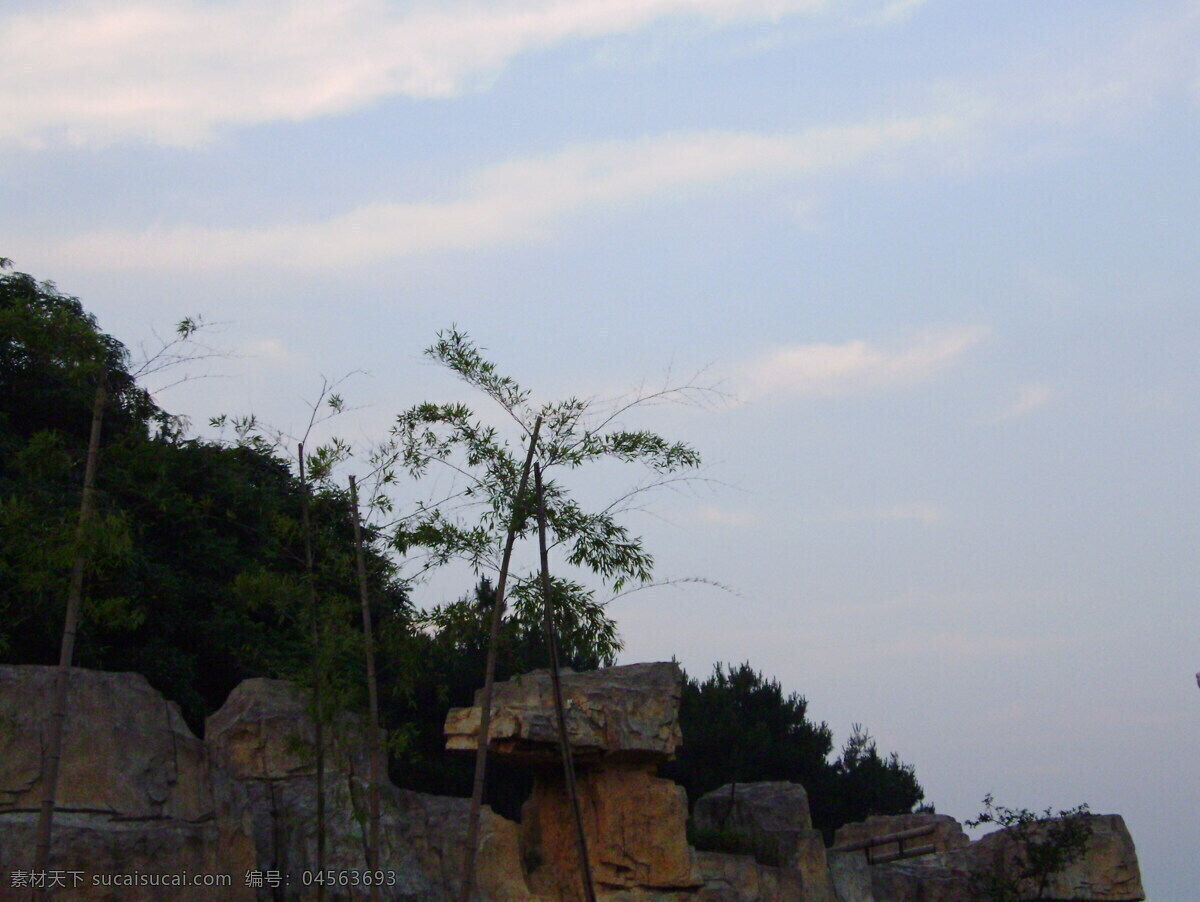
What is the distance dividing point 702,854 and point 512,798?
1037 centimetres

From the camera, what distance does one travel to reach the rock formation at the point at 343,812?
986 centimetres

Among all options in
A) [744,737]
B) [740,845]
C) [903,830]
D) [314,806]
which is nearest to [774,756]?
[744,737]

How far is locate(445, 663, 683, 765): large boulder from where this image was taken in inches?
498

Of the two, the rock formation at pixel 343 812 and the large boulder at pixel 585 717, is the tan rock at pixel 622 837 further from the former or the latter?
the large boulder at pixel 585 717

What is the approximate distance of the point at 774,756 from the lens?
29.2 m

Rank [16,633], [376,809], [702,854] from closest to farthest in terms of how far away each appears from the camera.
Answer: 1. [376,809]
2. [702,854]
3. [16,633]

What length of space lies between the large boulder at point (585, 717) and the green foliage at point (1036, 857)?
6.46 meters

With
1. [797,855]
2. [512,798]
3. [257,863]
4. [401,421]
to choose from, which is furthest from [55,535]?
[512,798]

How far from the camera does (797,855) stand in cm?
1489

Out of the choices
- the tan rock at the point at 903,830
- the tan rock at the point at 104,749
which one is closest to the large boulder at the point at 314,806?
the tan rock at the point at 104,749

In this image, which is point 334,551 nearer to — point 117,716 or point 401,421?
point 401,421

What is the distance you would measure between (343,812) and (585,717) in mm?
2449

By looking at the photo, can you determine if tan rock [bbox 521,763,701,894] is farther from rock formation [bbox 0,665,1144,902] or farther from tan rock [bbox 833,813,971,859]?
tan rock [bbox 833,813,971,859]

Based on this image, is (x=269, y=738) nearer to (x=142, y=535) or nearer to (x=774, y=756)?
(x=142, y=535)
